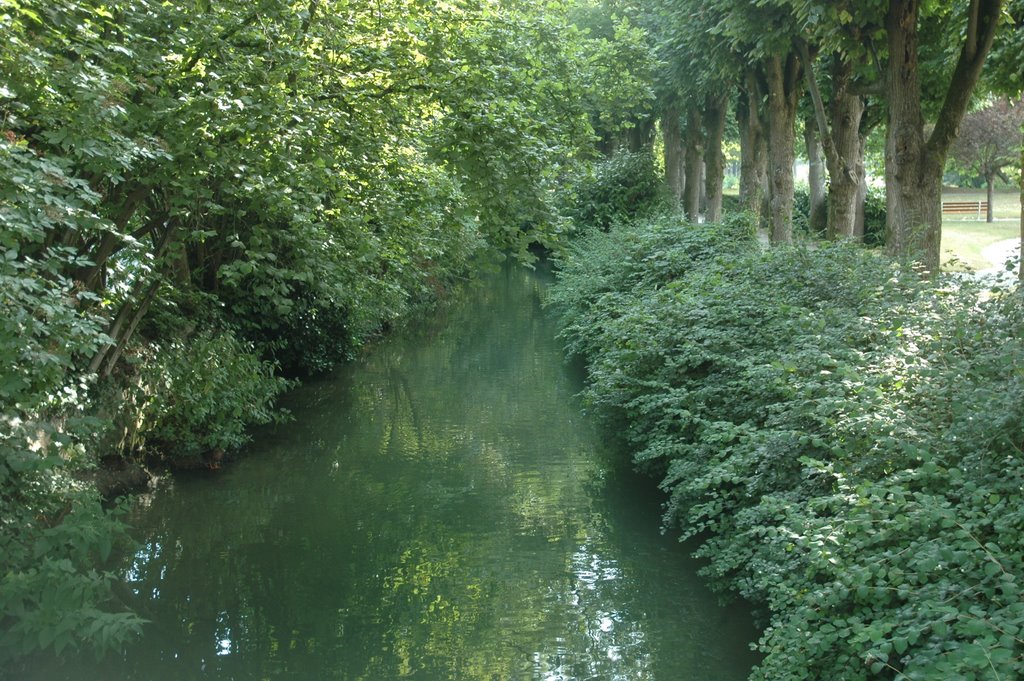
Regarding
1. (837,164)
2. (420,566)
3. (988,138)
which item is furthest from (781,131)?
Answer: (988,138)

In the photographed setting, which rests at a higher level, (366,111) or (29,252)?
(366,111)

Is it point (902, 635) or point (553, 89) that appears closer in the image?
point (902, 635)

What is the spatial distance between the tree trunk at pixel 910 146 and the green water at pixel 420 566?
16.5 feet

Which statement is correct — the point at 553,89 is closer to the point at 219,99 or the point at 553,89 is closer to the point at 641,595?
the point at 219,99

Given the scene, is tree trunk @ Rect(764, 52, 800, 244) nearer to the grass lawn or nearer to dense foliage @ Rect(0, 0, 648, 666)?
the grass lawn

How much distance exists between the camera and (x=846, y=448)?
21.4ft

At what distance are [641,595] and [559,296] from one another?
47.7ft

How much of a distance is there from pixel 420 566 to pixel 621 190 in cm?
2863

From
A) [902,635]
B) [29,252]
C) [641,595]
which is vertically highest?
[29,252]

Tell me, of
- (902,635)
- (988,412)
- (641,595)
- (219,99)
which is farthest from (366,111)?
(902,635)

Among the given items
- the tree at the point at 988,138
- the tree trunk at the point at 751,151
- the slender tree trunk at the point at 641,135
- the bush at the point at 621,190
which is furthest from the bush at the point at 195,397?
the tree at the point at 988,138

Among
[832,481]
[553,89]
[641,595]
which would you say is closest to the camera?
[832,481]

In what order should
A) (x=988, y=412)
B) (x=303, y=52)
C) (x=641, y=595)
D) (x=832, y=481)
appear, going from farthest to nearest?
1. (x=303, y=52)
2. (x=641, y=595)
3. (x=832, y=481)
4. (x=988, y=412)

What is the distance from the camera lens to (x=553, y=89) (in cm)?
1438
